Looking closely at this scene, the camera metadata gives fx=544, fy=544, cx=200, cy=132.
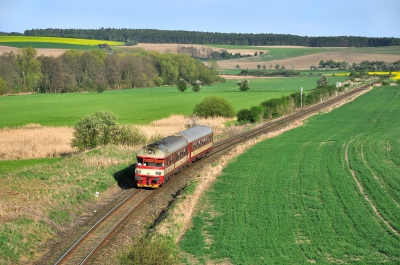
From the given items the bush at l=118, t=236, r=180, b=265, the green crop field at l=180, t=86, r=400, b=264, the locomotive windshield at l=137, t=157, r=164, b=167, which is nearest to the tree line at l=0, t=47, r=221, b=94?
the green crop field at l=180, t=86, r=400, b=264

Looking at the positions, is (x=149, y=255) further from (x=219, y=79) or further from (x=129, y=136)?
(x=219, y=79)

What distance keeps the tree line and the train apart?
74373mm

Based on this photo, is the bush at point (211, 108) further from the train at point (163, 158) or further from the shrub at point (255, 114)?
the train at point (163, 158)

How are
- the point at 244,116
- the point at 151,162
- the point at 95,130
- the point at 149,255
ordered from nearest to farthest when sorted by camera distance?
the point at 149,255
the point at 151,162
the point at 95,130
the point at 244,116

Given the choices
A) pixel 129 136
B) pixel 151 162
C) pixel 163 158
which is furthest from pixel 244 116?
pixel 151 162

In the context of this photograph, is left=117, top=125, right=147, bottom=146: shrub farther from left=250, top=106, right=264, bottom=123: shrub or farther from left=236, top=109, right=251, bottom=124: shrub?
left=250, top=106, right=264, bottom=123: shrub

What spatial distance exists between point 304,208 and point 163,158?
8.48 meters

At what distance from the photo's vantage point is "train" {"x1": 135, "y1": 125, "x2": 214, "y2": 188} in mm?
27703

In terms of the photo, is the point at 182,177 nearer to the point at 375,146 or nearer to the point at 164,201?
the point at 164,201

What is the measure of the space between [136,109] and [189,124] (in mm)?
23551

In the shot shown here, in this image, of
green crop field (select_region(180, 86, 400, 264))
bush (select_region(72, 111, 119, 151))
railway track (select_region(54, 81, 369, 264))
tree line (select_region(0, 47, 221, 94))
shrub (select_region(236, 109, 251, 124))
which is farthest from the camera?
tree line (select_region(0, 47, 221, 94))

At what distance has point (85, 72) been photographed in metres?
119

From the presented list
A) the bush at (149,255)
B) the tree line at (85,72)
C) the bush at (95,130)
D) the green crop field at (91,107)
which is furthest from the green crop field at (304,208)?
the tree line at (85,72)

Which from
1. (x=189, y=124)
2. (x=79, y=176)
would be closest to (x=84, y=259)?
(x=79, y=176)
